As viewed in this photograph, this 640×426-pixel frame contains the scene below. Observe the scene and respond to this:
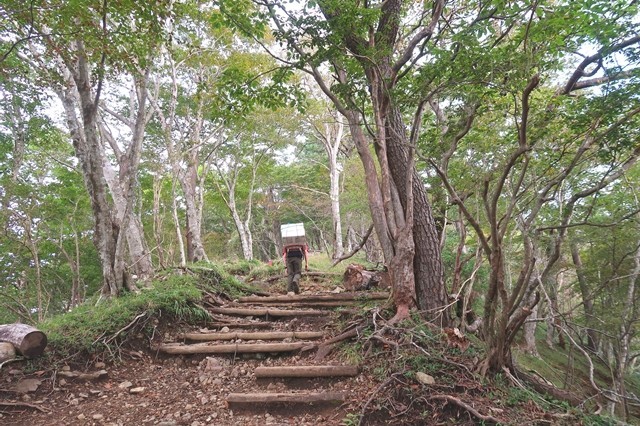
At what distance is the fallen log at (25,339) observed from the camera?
359cm

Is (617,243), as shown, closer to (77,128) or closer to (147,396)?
(147,396)

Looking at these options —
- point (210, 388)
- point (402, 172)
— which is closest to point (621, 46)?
point (402, 172)

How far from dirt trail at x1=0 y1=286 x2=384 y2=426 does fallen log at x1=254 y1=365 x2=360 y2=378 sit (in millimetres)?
11

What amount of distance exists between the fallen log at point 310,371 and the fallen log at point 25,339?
2495 millimetres

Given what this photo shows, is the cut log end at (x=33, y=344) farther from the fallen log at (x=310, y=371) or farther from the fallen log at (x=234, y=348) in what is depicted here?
the fallen log at (x=310, y=371)

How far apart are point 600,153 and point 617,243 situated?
815 centimetres

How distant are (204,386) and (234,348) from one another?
630 millimetres

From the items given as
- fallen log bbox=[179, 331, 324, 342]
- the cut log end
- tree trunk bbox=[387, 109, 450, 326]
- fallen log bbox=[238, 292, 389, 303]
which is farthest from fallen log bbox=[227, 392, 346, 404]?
fallen log bbox=[238, 292, 389, 303]

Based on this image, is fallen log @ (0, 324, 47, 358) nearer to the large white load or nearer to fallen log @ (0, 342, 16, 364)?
fallen log @ (0, 342, 16, 364)

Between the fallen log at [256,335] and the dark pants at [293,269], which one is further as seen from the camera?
the dark pants at [293,269]

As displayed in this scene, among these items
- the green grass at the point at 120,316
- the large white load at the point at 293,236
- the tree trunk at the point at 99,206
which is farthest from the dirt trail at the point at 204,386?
the large white load at the point at 293,236

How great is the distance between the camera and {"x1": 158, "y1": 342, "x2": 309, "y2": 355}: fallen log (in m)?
4.35

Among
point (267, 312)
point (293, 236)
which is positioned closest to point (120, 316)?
point (267, 312)

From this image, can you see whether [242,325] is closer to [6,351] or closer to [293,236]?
[293,236]
